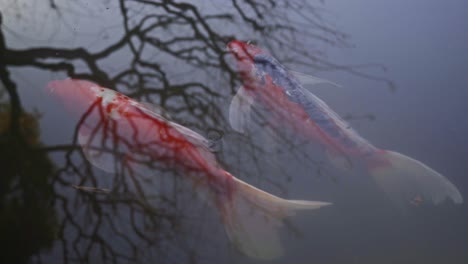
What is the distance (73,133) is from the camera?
64.4 inches

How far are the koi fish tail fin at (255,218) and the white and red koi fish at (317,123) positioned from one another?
376 millimetres

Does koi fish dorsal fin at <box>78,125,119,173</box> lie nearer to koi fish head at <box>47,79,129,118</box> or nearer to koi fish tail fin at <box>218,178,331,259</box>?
koi fish head at <box>47,79,129,118</box>

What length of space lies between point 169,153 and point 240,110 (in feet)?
→ 1.50

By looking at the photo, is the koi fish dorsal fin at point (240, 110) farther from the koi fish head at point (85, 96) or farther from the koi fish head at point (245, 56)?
the koi fish head at point (85, 96)

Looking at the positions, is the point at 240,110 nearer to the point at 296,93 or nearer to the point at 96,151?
the point at 296,93

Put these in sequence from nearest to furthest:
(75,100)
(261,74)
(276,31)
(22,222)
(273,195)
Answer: (22,222), (273,195), (75,100), (261,74), (276,31)

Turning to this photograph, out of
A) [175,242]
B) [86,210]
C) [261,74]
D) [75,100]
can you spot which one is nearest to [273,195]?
[175,242]

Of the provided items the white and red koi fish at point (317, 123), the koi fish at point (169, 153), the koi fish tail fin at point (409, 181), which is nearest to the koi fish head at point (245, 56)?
the white and red koi fish at point (317, 123)

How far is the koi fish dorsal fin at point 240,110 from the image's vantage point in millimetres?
1797

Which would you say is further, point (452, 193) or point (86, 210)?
point (452, 193)

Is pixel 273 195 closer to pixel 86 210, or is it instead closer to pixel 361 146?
pixel 361 146

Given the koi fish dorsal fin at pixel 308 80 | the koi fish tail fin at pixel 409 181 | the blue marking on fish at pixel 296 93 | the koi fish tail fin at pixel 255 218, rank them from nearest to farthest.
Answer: the koi fish tail fin at pixel 255 218, the koi fish tail fin at pixel 409 181, the blue marking on fish at pixel 296 93, the koi fish dorsal fin at pixel 308 80

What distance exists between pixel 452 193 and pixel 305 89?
808 millimetres

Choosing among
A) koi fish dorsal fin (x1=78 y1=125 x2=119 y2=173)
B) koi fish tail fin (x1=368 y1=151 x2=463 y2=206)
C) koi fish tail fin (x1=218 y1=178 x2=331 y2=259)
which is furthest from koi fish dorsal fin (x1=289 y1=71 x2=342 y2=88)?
koi fish dorsal fin (x1=78 y1=125 x2=119 y2=173)
